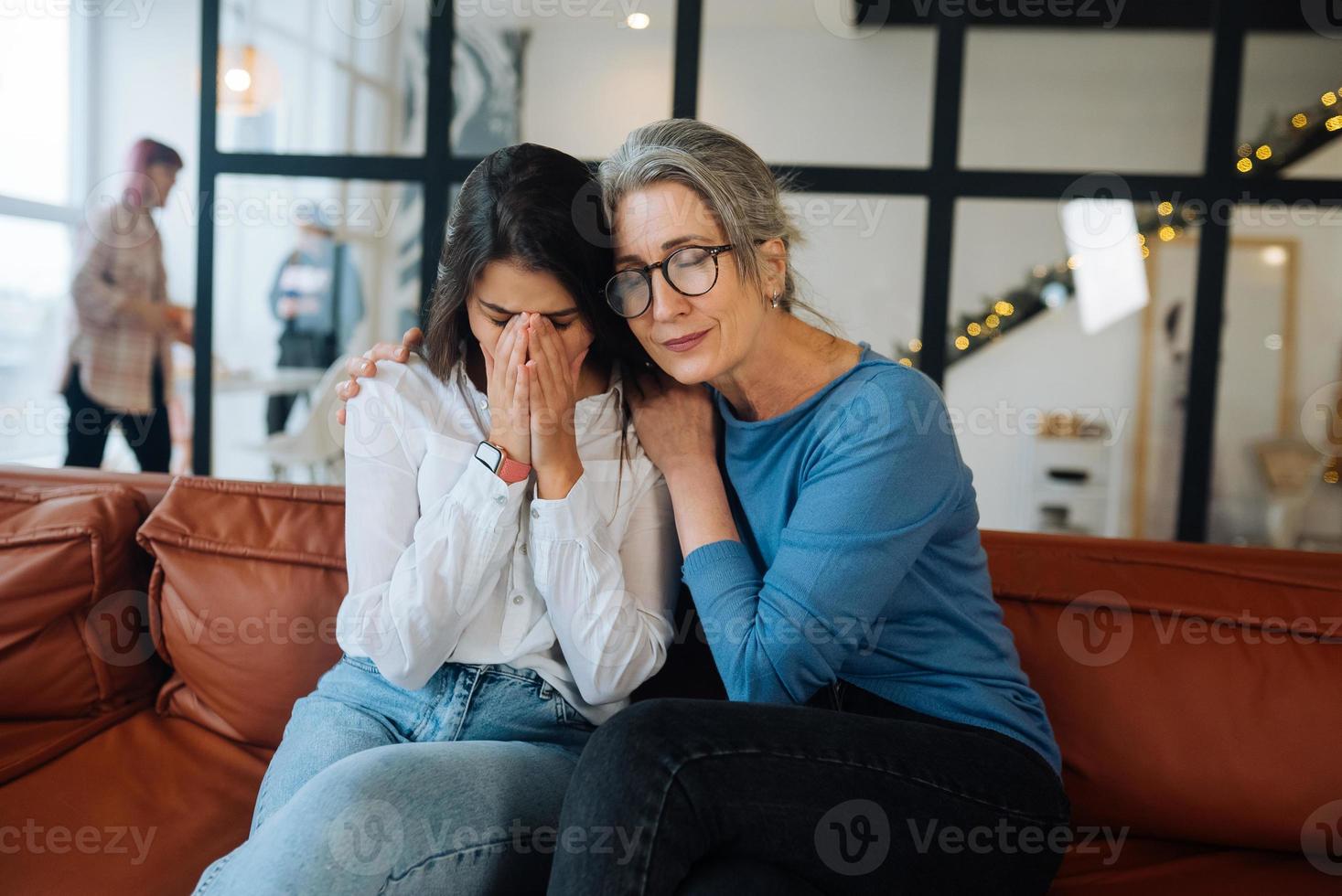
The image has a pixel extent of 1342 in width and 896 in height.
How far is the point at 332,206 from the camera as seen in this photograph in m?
3.99

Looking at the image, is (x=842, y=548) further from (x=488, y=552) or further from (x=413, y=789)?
(x=413, y=789)

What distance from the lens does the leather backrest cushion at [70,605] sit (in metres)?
1.57

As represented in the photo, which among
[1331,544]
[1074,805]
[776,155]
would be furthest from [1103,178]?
[1074,805]

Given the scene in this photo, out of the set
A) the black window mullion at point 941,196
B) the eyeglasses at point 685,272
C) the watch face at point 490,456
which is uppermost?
the black window mullion at point 941,196

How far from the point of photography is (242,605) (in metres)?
1.60

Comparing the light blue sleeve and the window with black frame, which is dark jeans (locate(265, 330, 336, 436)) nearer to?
the window with black frame

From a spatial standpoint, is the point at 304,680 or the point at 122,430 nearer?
the point at 304,680

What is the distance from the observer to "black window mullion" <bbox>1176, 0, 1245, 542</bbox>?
142 inches

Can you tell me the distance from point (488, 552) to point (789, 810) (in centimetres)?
51

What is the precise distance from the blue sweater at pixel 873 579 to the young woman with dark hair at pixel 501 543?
0.16m

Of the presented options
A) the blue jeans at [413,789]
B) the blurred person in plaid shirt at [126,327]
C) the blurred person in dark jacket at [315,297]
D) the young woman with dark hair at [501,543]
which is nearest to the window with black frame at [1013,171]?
the blurred person in dark jacket at [315,297]

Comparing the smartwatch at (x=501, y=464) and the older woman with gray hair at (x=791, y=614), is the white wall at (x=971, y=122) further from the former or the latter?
the smartwatch at (x=501, y=464)

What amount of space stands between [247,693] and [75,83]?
6.45m

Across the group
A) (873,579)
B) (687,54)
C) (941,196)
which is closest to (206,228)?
(687,54)
